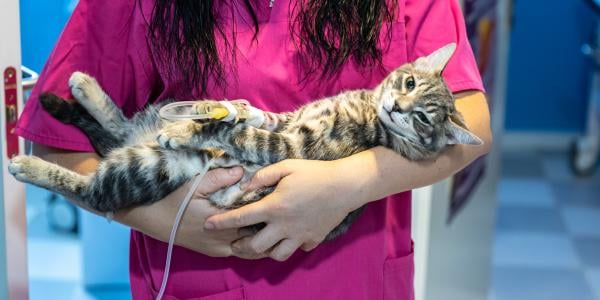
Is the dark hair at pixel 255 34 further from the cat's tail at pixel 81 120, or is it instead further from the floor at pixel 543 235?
the floor at pixel 543 235

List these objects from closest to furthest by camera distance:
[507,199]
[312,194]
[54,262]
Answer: [312,194] < [54,262] < [507,199]

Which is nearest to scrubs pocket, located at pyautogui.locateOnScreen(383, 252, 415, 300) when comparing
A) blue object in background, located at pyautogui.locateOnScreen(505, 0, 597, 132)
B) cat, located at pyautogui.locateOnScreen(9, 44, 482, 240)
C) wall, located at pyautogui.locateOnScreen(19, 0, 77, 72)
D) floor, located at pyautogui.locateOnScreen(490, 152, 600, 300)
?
cat, located at pyautogui.locateOnScreen(9, 44, 482, 240)

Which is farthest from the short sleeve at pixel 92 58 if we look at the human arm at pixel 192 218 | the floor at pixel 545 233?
the floor at pixel 545 233

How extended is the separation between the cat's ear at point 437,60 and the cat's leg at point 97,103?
17.3 inches

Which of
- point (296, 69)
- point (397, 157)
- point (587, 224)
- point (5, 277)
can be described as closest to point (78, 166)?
point (5, 277)

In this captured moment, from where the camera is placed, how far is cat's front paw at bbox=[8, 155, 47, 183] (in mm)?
1104

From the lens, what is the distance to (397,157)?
1.08 metres

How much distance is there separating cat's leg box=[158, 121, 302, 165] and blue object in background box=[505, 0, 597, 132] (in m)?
3.57

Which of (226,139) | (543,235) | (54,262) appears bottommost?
(543,235)

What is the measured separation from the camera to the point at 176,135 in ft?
3.56

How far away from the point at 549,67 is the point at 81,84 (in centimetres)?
378

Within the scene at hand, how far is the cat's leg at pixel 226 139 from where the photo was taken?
42.8 inches

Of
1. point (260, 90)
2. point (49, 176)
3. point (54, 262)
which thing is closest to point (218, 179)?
point (260, 90)

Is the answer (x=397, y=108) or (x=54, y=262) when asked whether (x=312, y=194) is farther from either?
(x=54, y=262)
